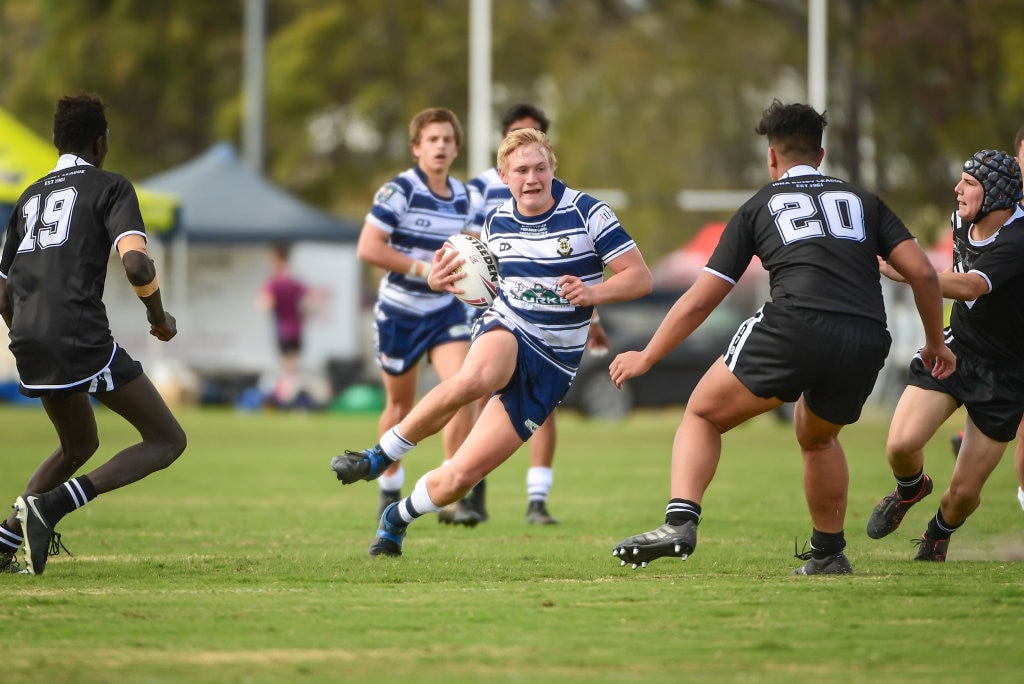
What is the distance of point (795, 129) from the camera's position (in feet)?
22.6

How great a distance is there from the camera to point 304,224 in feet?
84.5

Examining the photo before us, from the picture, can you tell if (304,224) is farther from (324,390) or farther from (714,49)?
(714,49)

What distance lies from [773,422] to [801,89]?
1436 centimetres

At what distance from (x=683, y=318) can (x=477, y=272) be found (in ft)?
4.51

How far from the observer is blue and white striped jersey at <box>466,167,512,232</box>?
994 cm

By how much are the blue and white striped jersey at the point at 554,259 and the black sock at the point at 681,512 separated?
107cm

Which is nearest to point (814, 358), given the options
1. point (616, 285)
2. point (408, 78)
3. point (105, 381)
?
point (616, 285)

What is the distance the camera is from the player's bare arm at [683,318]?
265 inches

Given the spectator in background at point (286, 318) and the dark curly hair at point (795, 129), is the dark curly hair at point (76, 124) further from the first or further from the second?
the spectator in background at point (286, 318)

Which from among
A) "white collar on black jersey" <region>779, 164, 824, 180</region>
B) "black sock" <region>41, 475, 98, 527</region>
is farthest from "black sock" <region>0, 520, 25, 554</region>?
"white collar on black jersey" <region>779, 164, 824, 180</region>

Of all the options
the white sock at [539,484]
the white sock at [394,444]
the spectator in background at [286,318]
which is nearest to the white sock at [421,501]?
the white sock at [394,444]

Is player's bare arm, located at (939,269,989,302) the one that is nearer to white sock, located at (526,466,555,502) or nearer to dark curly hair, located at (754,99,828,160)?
dark curly hair, located at (754,99,828,160)

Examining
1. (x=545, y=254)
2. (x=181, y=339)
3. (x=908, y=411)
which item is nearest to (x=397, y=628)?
(x=545, y=254)

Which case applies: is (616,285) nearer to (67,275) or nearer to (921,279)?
(921,279)
